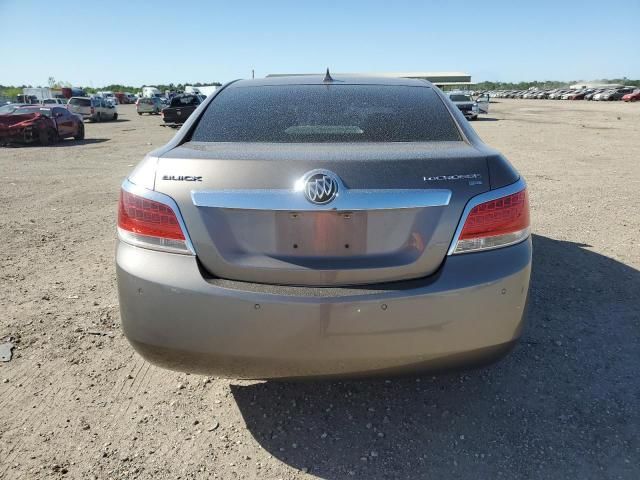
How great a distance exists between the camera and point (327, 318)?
1.89 m

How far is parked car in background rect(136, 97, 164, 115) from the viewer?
4088 centimetres

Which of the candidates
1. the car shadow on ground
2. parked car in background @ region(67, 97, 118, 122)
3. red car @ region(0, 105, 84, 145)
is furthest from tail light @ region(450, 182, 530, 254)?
parked car in background @ region(67, 97, 118, 122)

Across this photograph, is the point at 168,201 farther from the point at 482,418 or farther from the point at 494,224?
the point at 482,418

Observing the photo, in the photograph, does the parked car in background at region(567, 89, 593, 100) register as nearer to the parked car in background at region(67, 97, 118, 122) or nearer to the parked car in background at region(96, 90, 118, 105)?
the parked car in background at region(96, 90, 118, 105)

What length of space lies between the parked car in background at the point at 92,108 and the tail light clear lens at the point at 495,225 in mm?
33206

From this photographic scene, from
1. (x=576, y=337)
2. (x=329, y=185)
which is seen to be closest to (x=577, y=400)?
(x=576, y=337)

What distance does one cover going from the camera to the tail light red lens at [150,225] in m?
1.99

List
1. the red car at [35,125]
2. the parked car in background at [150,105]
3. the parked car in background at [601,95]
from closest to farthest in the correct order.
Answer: the red car at [35,125], the parked car in background at [150,105], the parked car in background at [601,95]

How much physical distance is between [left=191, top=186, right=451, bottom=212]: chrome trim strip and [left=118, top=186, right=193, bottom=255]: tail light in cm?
18

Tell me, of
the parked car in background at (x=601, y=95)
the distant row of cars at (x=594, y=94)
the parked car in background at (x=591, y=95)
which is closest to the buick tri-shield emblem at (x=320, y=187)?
the distant row of cars at (x=594, y=94)

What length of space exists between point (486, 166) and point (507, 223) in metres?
0.26

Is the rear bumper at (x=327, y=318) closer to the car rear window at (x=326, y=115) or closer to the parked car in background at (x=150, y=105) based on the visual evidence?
the car rear window at (x=326, y=115)

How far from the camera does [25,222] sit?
21.1 ft

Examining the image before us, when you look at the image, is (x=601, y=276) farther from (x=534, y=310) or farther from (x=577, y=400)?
(x=577, y=400)
